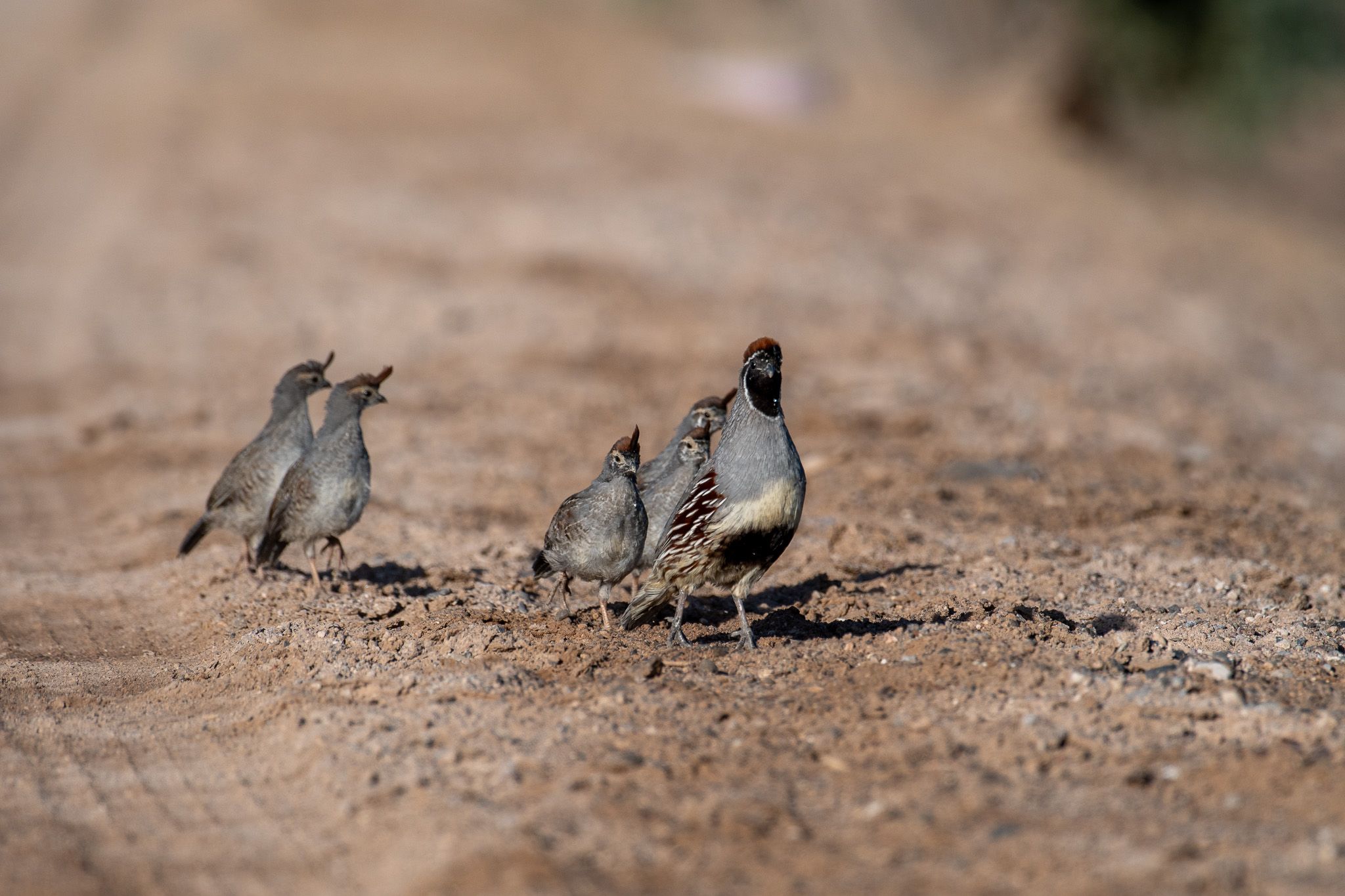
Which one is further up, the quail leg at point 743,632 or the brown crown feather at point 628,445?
the brown crown feather at point 628,445

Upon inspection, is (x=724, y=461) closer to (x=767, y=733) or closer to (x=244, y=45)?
(x=767, y=733)

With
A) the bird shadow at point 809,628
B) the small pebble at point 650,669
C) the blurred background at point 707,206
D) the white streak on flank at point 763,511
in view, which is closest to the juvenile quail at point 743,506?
the white streak on flank at point 763,511

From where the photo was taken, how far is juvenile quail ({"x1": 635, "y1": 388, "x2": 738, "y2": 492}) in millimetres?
7887

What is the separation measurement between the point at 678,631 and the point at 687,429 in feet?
5.71

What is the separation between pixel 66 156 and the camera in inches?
985

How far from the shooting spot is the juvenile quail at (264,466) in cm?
805

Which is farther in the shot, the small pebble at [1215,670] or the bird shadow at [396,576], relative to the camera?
the bird shadow at [396,576]

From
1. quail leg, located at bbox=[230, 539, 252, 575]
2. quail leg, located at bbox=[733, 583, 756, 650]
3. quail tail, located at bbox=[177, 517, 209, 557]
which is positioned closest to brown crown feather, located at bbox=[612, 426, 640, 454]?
quail leg, located at bbox=[733, 583, 756, 650]

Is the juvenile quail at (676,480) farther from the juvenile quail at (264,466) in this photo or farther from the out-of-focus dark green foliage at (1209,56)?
the out-of-focus dark green foliage at (1209,56)

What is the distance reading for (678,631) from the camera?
6773 mm

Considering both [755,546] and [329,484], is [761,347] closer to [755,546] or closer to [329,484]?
[755,546]

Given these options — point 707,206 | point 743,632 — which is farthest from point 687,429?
point 707,206

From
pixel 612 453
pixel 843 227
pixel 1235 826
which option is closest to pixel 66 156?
pixel 843 227

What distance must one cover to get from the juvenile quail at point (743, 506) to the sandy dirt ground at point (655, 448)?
0.36 metres
